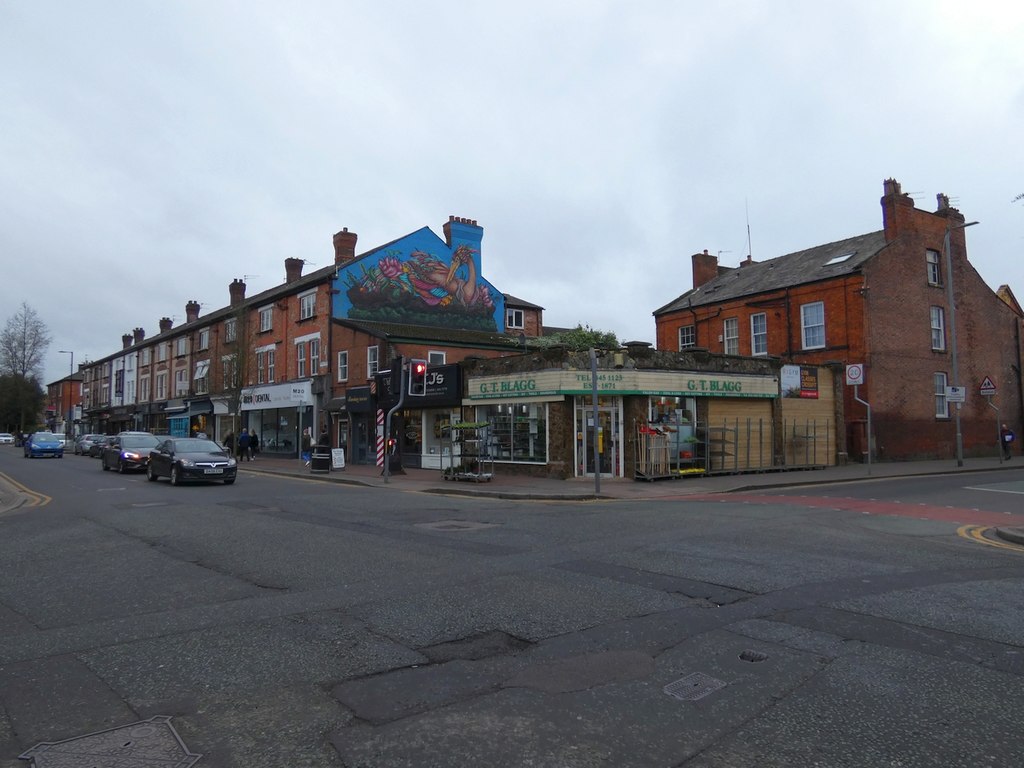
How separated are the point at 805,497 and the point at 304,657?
47.3ft

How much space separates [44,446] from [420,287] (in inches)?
956

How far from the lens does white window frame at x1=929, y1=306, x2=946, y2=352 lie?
102 feet

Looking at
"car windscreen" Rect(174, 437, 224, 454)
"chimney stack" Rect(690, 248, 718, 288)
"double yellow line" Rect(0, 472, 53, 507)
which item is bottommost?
"double yellow line" Rect(0, 472, 53, 507)

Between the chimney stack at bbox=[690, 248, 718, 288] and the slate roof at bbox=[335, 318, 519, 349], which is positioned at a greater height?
the chimney stack at bbox=[690, 248, 718, 288]

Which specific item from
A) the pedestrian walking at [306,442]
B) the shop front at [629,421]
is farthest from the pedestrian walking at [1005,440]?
the pedestrian walking at [306,442]

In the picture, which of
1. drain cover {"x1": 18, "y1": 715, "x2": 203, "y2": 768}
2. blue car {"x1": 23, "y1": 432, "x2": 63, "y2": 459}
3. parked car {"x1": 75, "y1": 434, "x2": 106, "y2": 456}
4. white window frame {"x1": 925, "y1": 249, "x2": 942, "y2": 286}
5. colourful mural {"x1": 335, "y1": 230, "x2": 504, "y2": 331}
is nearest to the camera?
drain cover {"x1": 18, "y1": 715, "x2": 203, "y2": 768}

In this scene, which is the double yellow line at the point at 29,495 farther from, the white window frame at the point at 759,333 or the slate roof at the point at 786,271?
the slate roof at the point at 786,271

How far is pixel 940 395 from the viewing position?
31.3 m

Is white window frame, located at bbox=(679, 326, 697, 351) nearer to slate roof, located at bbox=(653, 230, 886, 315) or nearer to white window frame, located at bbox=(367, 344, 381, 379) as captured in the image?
slate roof, located at bbox=(653, 230, 886, 315)

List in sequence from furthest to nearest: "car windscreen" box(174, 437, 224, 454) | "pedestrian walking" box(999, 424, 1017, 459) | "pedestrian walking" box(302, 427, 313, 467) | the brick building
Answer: "pedestrian walking" box(302, 427, 313, 467) → "pedestrian walking" box(999, 424, 1017, 459) → the brick building → "car windscreen" box(174, 437, 224, 454)

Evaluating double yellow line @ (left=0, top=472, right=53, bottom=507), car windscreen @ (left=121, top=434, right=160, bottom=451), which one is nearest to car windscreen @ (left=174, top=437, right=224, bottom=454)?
double yellow line @ (left=0, top=472, right=53, bottom=507)

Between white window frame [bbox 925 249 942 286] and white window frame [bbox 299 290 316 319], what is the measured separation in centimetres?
2924

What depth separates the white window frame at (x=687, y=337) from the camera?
3631 cm

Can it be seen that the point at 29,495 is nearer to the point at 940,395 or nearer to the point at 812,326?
the point at 812,326
